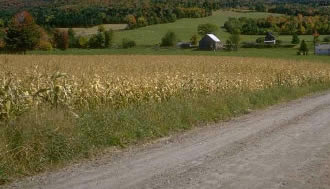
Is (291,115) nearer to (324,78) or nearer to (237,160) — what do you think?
(237,160)

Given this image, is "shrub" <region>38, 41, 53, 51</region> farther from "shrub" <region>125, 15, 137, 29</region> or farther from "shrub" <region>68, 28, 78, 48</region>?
"shrub" <region>125, 15, 137, 29</region>

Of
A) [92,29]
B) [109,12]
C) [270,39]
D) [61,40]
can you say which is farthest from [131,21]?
[61,40]

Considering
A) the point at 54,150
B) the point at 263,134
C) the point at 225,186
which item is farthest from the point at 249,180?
the point at 263,134

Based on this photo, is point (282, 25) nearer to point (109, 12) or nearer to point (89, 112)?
point (109, 12)

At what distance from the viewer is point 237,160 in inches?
342

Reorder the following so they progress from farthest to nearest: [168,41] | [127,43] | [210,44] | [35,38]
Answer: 1. [168,41]
2. [210,44]
3. [127,43]
4. [35,38]

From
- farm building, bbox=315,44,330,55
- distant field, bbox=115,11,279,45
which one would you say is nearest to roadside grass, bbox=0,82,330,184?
farm building, bbox=315,44,330,55

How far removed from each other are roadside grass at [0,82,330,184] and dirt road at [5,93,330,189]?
1.56 feet

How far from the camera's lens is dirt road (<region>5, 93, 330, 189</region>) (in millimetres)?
7180

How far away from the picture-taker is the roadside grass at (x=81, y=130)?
318 inches

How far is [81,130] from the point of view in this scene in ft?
32.2

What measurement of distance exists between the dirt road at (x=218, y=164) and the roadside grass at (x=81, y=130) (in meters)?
0.48

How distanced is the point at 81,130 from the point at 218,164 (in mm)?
3153

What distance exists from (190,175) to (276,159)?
211 cm
